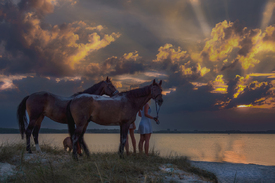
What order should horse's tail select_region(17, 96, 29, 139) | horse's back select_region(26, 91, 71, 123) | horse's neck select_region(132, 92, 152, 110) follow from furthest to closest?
horse's tail select_region(17, 96, 29, 139)
horse's back select_region(26, 91, 71, 123)
horse's neck select_region(132, 92, 152, 110)

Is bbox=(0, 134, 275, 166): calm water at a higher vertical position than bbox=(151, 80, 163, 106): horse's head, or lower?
lower

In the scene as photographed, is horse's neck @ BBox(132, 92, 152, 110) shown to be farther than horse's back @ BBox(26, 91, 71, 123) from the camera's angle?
No

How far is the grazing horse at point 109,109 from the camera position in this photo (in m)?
6.45

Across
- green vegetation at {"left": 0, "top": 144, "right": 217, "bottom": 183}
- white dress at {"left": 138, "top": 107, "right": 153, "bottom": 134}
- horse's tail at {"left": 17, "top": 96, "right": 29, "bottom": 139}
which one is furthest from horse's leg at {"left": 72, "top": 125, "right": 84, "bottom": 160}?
horse's tail at {"left": 17, "top": 96, "right": 29, "bottom": 139}

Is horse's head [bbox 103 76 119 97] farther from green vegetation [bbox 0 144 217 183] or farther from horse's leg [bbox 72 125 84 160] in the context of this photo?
green vegetation [bbox 0 144 217 183]

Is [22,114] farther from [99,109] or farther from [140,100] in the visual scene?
[140,100]

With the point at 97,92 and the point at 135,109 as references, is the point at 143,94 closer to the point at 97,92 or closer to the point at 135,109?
the point at 135,109

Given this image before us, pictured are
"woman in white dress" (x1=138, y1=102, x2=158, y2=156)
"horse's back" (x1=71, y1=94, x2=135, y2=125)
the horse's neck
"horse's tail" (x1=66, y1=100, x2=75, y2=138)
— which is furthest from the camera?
"woman in white dress" (x1=138, y1=102, x2=158, y2=156)

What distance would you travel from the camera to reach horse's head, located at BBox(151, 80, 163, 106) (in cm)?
676

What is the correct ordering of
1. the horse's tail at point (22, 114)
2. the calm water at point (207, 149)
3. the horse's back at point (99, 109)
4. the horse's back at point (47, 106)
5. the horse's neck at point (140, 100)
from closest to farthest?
the horse's back at point (99, 109), the horse's neck at point (140, 100), the horse's back at point (47, 106), the horse's tail at point (22, 114), the calm water at point (207, 149)

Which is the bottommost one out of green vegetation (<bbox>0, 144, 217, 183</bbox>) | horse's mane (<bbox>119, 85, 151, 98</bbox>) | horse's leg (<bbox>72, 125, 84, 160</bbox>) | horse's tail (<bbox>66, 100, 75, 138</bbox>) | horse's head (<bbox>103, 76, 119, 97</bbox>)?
green vegetation (<bbox>0, 144, 217, 183</bbox>)

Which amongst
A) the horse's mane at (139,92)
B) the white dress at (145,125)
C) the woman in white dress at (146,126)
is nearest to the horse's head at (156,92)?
the horse's mane at (139,92)

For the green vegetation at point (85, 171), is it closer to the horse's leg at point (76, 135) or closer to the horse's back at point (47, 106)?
the horse's leg at point (76, 135)

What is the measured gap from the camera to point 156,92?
6.80 m
